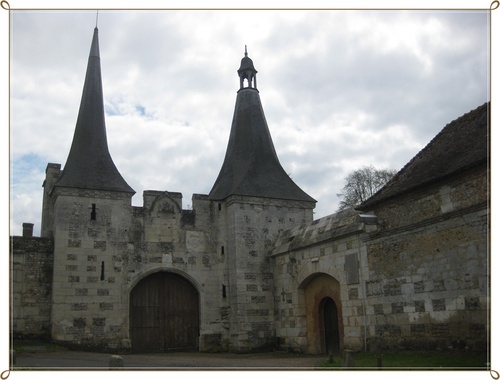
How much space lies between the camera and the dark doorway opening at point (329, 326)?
53.8 ft

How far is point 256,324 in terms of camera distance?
61.3 ft

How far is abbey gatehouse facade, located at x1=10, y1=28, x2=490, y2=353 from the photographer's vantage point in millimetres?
12227

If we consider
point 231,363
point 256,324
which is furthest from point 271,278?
point 231,363

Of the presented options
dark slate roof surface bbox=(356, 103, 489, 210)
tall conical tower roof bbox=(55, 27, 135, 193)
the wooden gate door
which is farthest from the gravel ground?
tall conical tower roof bbox=(55, 27, 135, 193)

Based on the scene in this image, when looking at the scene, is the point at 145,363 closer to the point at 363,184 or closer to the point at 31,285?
the point at 31,285

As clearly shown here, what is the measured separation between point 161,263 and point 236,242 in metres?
2.80

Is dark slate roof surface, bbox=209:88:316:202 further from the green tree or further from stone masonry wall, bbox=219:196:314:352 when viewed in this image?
the green tree

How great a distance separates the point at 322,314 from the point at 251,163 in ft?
23.1

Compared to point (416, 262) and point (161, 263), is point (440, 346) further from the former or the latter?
point (161, 263)

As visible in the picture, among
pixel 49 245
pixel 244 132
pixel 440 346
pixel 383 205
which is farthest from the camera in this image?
pixel 244 132

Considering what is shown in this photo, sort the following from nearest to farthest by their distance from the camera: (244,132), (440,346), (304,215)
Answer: (440,346) < (304,215) < (244,132)

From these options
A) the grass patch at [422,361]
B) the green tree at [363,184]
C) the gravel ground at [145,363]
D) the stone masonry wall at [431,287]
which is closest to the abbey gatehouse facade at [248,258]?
the stone masonry wall at [431,287]

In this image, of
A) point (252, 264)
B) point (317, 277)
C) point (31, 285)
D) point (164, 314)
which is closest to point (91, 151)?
point (31, 285)

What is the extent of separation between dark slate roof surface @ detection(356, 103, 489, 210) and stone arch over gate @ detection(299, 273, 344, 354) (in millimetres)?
3360
